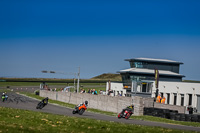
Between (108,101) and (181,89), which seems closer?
(108,101)

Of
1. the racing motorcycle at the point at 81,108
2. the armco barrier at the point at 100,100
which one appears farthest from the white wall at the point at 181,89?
the racing motorcycle at the point at 81,108

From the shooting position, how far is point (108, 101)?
4366 centimetres

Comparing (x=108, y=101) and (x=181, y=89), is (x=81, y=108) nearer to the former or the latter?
(x=108, y=101)

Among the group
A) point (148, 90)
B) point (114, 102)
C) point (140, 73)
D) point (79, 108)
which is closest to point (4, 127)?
point (79, 108)

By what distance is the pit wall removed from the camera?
35.2 metres

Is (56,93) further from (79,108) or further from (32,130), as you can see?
(32,130)

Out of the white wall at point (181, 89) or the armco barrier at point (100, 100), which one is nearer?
the armco barrier at point (100, 100)

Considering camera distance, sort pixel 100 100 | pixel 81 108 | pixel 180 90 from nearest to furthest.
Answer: pixel 81 108, pixel 100 100, pixel 180 90

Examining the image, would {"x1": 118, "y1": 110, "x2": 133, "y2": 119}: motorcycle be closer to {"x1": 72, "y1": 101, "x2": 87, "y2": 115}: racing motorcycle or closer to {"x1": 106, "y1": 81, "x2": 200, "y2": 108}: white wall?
{"x1": 72, "y1": 101, "x2": 87, "y2": 115}: racing motorcycle

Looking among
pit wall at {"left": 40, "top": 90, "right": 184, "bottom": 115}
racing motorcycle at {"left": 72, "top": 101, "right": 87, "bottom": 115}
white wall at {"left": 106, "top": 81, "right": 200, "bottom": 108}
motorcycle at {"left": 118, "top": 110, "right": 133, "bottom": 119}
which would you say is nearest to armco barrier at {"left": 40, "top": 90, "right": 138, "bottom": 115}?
pit wall at {"left": 40, "top": 90, "right": 184, "bottom": 115}

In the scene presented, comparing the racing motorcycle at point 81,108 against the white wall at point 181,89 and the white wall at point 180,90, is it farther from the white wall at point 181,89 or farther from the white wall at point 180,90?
the white wall at point 181,89

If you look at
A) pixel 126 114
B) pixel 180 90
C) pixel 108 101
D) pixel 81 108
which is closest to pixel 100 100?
pixel 108 101

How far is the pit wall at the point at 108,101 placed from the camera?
35.2 m

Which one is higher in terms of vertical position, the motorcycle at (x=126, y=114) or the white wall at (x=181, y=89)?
the white wall at (x=181, y=89)
